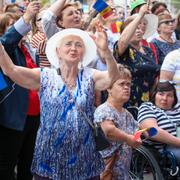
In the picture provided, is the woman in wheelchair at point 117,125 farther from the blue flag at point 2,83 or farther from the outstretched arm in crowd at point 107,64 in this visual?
the blue flag at point 2,83

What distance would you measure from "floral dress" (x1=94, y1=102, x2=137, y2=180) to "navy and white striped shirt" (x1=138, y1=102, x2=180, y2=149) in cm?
58

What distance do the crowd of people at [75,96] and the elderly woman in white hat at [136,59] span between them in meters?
0.01

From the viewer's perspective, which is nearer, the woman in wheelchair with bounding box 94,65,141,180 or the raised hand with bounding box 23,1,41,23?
the raised hand with bounding box 23,1,41,23

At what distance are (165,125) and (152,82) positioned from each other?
0.65 m

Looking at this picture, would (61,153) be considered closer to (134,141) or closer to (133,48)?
(134,141)

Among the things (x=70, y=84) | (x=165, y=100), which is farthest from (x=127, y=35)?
(x=70, y=84)

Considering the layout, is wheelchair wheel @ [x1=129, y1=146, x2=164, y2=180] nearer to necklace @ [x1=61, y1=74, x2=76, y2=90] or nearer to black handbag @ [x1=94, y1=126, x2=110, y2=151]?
black handbag @ [x1=94, y1=126, x2=110, y2=151]

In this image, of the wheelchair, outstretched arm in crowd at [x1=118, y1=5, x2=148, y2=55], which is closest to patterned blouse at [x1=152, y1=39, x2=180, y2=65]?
outstretched arm in crowd at [x1=118, y1=5, x2=148, y2=55]

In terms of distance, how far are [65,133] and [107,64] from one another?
0.54m

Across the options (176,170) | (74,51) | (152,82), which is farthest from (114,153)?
(152,82)

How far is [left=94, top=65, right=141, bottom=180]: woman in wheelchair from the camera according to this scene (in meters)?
3.87

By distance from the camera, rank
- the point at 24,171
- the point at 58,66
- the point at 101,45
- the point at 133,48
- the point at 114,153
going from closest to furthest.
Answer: the point at 101,45
the point at 58,66
the point at 114,153
the point at 24,171
the point at 133,48

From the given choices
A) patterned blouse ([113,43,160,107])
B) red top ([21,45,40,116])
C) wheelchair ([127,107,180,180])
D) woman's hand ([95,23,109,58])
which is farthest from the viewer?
patterned blouse ([113,43,160,107])

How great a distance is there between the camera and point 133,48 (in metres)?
5.07
